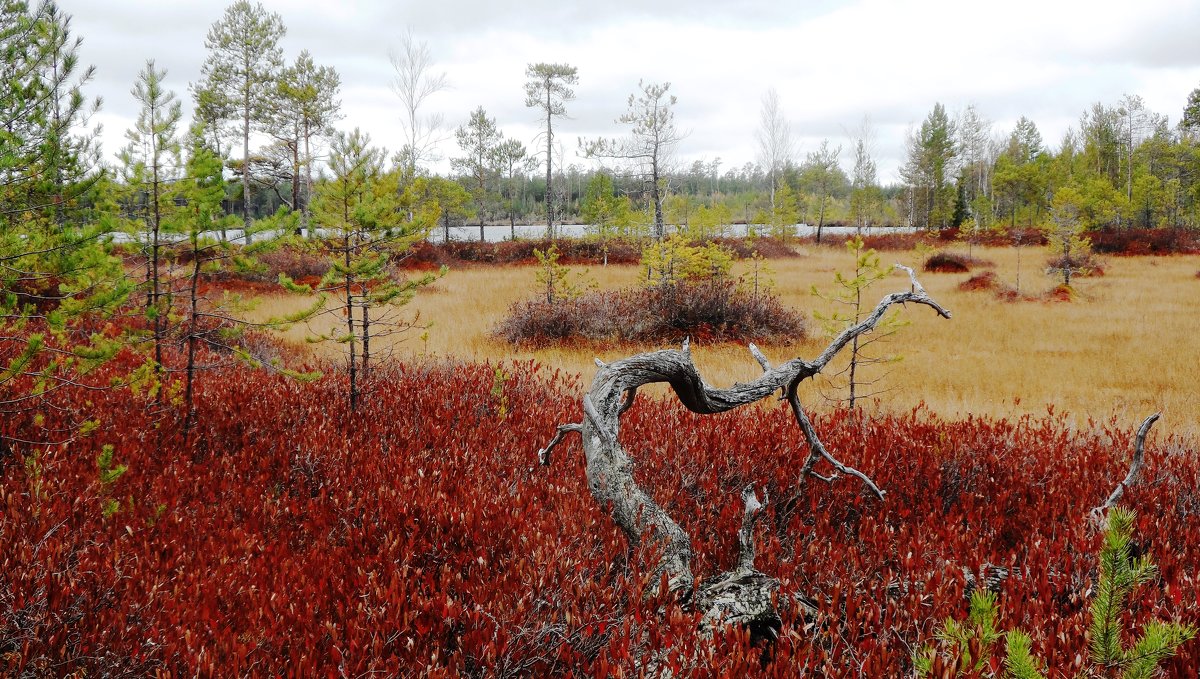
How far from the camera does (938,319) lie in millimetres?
14906

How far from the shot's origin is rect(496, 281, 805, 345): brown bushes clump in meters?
12.1

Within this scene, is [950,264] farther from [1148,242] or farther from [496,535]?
[496,535]

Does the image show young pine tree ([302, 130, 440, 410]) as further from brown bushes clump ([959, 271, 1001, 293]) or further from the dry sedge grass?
brown bushes clump ([959, 271, 1001, 293])

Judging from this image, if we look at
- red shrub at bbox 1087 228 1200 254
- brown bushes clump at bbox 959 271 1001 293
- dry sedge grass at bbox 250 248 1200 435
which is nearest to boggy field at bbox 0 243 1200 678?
dry sedge grass at bbox 250 248 1200 435

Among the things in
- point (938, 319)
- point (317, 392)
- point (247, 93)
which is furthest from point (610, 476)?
point (247, 93)

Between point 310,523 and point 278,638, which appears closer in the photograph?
point 278,638

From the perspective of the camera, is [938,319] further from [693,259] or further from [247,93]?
[247,93]

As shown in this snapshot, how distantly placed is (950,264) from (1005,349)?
15.8m

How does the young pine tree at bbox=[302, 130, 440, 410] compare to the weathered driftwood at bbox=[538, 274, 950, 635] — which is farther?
the young pine tree at bbox=[302, 130, 440, 410]

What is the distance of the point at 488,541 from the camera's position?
125 inches

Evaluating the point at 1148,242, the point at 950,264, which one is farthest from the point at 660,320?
the point at 1148,242

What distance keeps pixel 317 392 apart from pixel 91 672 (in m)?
4.31

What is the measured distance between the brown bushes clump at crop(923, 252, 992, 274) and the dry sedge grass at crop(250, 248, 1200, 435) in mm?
4842

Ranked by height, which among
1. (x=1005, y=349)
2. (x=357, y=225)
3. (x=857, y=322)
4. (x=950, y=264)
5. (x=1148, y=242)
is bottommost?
(x=1005, y=349)
